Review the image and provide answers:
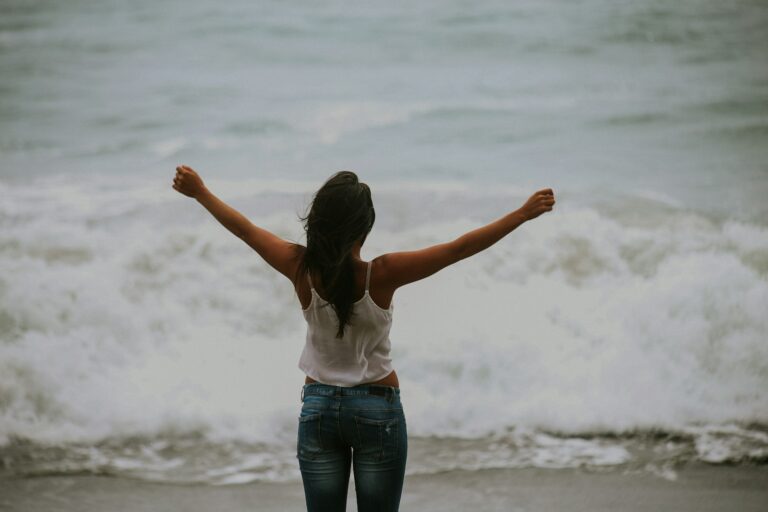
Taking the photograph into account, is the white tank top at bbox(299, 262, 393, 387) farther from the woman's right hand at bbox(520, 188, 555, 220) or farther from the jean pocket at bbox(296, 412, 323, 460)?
the woman's right hand at bbox(520, 188, 555, 220)

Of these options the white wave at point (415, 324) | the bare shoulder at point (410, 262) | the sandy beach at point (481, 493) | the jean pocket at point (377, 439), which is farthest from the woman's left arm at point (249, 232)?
the white wave at point (415, 324)

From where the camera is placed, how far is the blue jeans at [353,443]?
1.73 m

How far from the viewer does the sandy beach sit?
9.89 feet

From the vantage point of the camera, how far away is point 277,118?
6.82 metres

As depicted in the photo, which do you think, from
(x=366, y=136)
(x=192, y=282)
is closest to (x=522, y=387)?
(x=192, y=282)

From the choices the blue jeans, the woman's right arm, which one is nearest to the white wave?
the blue jeans

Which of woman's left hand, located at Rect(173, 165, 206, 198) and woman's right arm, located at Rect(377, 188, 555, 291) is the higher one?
woman's left hand, located at Rect(173, 165, 206, 198)

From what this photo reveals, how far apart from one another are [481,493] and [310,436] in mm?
1525

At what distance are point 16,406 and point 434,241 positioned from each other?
2.77 metres

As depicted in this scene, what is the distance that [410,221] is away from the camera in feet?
19.5

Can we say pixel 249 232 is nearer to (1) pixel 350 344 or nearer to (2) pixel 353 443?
(1) pixel 350 344

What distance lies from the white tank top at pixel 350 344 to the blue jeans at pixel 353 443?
0.03 m

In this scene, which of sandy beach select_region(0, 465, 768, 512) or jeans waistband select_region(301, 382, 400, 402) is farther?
sandy beach select_region(0, 465, 768, 512)

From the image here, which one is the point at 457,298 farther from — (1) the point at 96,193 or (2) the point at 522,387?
(1) the point at 96,193
